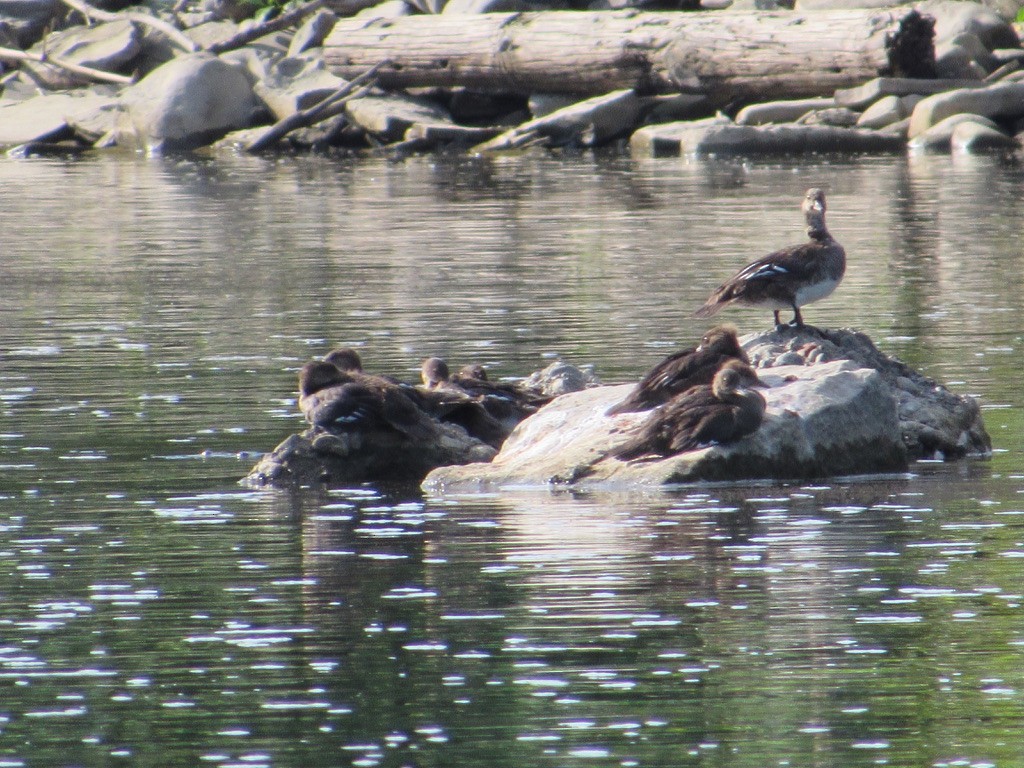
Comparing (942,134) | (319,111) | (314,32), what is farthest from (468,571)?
(314,32)

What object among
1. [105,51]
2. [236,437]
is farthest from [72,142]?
[236,437]

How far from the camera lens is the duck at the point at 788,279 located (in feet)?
39.0

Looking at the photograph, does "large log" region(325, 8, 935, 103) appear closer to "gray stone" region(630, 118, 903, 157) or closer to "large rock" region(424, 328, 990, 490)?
"gray stone" region(630, 118, 903, 157)

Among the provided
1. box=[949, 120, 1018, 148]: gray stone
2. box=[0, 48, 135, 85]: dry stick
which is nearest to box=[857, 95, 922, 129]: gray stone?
box=[949, 120, 1018, 148]: gray stone

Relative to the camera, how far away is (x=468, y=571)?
8570 mm

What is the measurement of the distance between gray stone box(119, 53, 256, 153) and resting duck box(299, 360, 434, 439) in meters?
29.6

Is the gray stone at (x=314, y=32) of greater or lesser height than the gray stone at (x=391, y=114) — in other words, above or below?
above

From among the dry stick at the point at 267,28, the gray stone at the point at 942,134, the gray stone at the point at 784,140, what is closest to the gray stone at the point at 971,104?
the gray stone at the point at 942,134

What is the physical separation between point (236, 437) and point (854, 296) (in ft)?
24.7

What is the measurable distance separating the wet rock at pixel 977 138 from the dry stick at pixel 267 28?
48.9 ft

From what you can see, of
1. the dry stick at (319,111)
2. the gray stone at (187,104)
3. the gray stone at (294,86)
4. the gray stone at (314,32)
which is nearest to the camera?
the dry stick at (319,111)

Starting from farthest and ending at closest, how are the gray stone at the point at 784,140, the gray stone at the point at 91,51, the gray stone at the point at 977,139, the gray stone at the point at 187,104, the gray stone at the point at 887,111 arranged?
the gray stone at the point at 91,51 → the gray stone at the point at 187,104 → the gray stone at the point at 887,111 → the gray stone at the point at 784,140 → the gray stone at the point at 977,139

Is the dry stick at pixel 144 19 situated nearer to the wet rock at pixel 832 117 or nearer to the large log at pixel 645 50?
the large log at pixel 645 50

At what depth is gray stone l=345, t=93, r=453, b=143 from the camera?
4034cm
